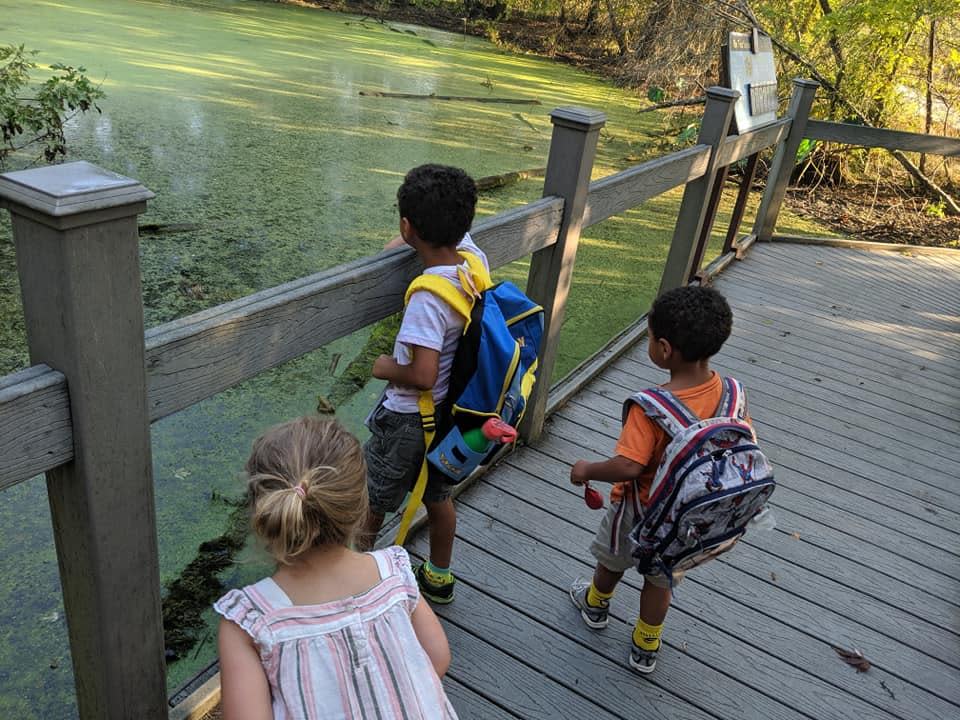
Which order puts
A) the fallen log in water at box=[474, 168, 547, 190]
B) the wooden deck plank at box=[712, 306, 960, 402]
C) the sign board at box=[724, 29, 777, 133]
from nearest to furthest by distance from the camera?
the wooden deck plank at box=[712, 306, 960, 402] < the sign board at box=[724, 29, 777, 133] < the fallen log in water at box=[474, 168, 547, 190]

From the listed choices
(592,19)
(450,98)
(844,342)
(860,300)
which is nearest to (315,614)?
(844,342)

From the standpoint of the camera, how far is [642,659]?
6.27 feet

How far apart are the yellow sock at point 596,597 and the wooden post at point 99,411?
1020mm

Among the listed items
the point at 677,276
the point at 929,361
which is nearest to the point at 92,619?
the point at 677,276

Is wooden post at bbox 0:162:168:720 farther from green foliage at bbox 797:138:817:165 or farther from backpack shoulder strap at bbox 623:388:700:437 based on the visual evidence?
green foliage at bbox 797:138:817:165

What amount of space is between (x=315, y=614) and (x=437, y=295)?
29.1 inches

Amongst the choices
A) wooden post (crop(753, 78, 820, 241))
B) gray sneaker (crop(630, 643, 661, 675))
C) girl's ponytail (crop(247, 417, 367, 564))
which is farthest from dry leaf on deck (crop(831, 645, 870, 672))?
wooden post (crop(753, 78, 820, 241))

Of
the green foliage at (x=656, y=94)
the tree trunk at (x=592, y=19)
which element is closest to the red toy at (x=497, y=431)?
the green foliage at (x=656, y=94)

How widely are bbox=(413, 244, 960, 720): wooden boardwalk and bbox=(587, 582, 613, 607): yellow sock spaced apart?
0.07m

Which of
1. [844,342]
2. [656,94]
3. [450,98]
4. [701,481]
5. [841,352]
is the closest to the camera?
[701,481]

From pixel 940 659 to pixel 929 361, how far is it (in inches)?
84.2

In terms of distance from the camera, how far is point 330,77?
9648 millimetres

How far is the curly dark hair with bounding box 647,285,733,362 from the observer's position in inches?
62.8

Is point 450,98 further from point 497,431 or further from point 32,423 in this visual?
point 32,423
